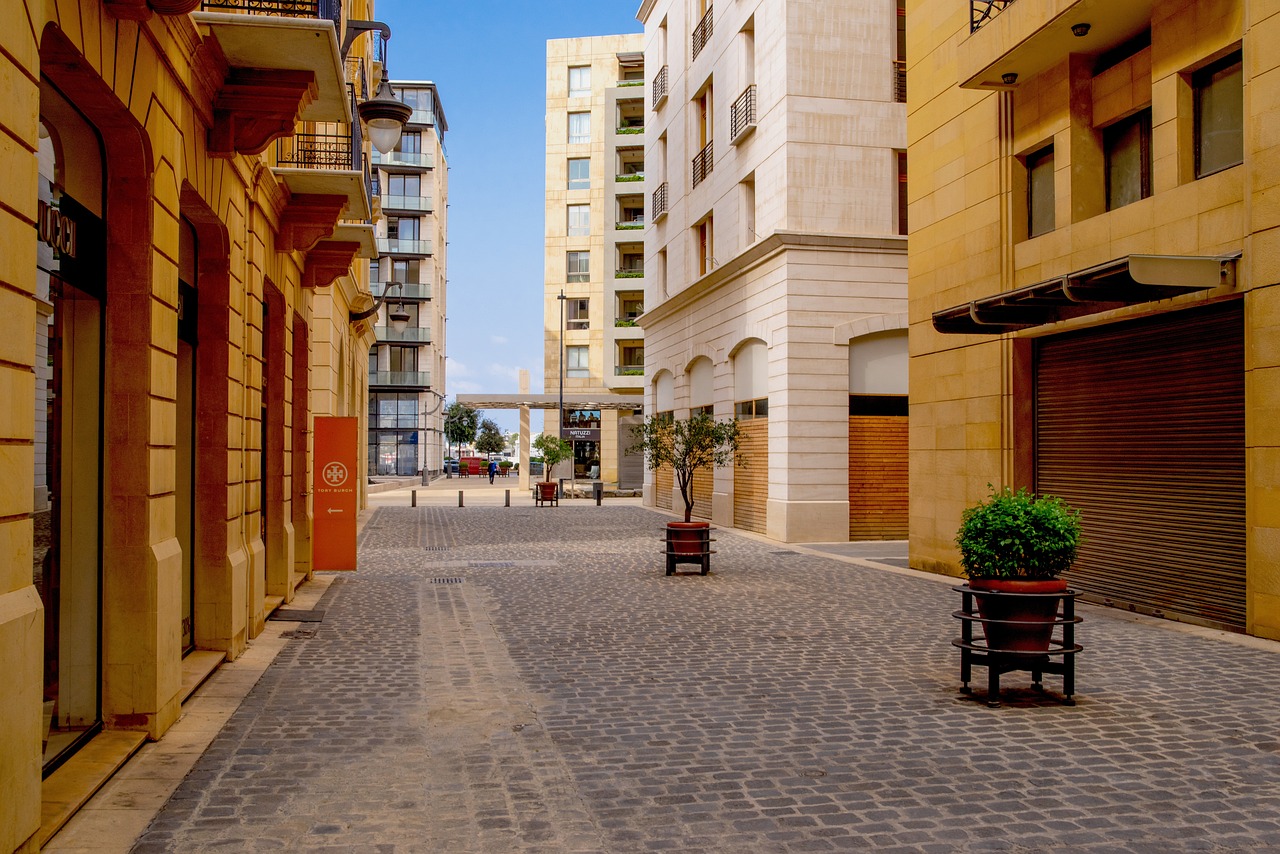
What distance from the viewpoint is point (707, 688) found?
8211 millimetres

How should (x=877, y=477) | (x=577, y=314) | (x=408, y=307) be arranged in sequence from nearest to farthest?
(x=877, y=477)
(x=577, y=314)
(x=408, y=307)

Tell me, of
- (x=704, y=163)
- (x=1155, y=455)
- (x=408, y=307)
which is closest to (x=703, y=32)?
(x=704, y=163)

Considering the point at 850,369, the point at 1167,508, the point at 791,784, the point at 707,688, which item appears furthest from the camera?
the point at 850,369

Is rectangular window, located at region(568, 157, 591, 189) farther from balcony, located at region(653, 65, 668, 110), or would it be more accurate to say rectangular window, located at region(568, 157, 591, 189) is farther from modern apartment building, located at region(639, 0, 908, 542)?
modern apartment building, located at region(639, 0, 908, 542)

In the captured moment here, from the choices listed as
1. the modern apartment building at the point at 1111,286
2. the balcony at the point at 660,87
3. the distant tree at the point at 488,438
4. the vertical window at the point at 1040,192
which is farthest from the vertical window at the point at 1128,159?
the distant tree at the point at 488,438

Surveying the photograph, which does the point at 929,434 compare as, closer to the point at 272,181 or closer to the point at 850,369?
the point at 850,369

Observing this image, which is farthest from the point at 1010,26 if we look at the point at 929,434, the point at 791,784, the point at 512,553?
the point at 512,553

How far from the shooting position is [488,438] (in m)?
114

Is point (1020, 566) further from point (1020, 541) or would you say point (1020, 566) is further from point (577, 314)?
point (577, 314)

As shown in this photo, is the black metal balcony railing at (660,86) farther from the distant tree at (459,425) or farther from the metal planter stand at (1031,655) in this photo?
the distant tree at (459,425)

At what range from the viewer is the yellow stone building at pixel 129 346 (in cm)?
449

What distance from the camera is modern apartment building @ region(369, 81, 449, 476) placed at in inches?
2840

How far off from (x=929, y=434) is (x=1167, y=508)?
4952mm

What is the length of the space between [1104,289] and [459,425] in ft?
316
